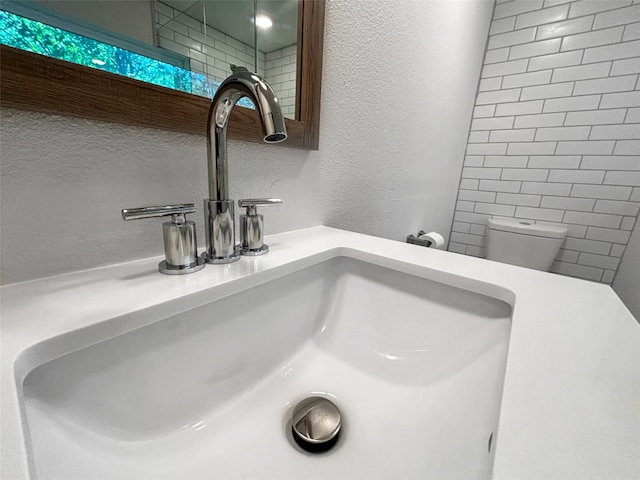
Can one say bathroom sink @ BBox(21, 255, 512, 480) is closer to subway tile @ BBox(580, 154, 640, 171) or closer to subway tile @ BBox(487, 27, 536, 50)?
subway tile @ BBox(580, 154, 640, 171)

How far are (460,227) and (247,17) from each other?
1.56m

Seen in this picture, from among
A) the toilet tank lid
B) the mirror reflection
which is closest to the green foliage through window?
the mirror reflection

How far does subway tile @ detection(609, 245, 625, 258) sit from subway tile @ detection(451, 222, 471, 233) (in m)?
0.61

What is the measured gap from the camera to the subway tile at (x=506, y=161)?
1.45 metres

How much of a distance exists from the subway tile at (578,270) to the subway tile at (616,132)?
616mm

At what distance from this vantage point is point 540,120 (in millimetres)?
1378

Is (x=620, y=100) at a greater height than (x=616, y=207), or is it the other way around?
(x=620, y=100)

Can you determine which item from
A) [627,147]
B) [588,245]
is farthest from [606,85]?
[588,245]

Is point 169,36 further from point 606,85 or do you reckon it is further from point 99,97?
point 606,85

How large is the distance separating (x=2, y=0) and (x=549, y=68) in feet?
6.20

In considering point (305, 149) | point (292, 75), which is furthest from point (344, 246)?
point (292, 75)

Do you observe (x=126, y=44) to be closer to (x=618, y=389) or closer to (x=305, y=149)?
(x=305, y=149)

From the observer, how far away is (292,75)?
0.56 m

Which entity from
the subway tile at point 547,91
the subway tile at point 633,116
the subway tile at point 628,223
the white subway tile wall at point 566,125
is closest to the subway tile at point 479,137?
the white subway tile wall at point 566,125
